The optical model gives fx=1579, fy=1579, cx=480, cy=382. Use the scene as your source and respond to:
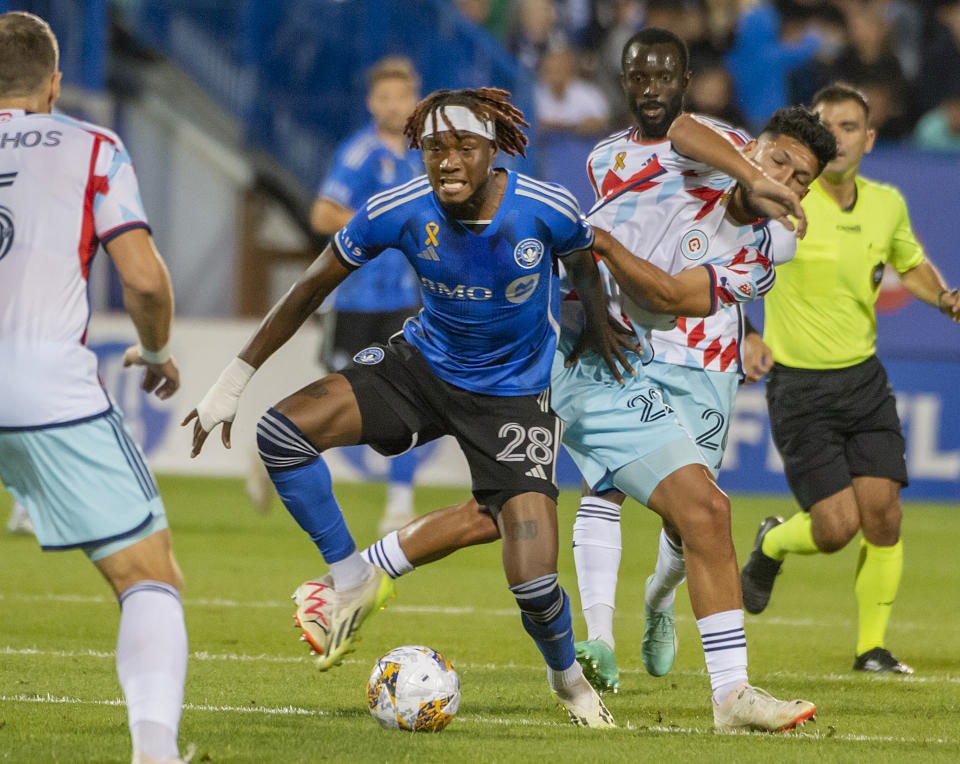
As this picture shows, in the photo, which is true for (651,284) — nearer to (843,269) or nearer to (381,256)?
(843,269)

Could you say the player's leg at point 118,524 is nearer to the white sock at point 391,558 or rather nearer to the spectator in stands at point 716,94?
the white sock at point 391,558

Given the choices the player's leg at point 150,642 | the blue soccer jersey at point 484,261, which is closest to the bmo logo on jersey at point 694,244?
the blue soccer jersey at point 484,261

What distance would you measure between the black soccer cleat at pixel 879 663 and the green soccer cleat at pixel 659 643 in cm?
100

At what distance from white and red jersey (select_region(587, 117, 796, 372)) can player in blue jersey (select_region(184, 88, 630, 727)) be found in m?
0.57

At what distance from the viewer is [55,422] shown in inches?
160

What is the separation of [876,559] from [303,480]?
298cm

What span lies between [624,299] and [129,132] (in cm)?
1197

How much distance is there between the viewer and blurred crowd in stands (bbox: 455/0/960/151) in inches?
584

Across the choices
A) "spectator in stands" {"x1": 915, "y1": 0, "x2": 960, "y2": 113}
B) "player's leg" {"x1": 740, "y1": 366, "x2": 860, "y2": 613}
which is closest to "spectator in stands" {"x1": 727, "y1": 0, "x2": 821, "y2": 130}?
"spectator in stands" {"x1": 915, "y1": 0, "x2": 960, "y2": 113}

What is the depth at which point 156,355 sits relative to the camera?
4352mm

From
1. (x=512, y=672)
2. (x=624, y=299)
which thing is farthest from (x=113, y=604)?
(x=624, y=299)

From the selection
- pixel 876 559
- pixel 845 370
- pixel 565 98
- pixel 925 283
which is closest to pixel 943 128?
pixel 565 98

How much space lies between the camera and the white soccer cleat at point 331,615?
5203 mm

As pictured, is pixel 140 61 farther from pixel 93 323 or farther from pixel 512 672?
pixel 512 672
